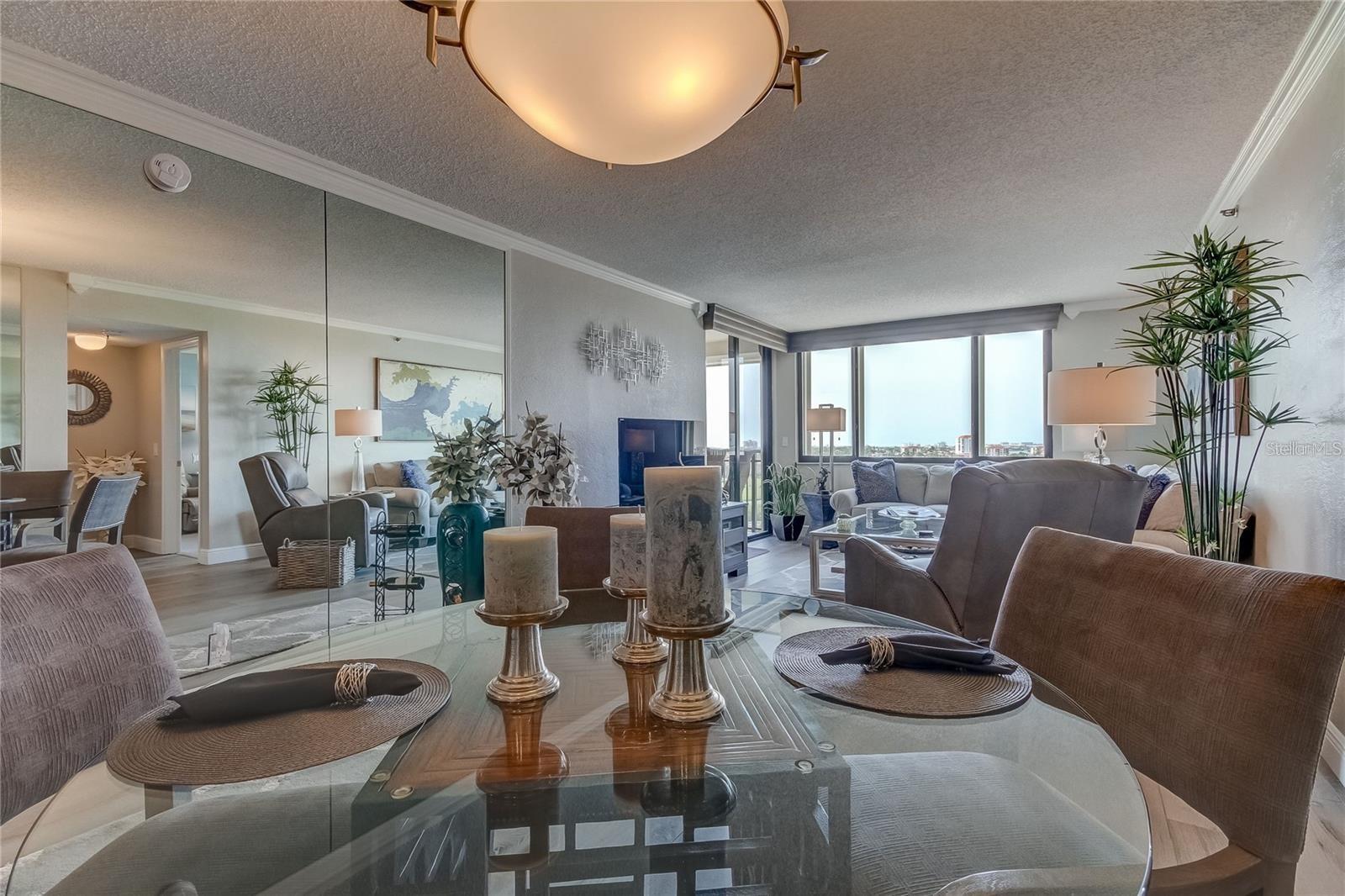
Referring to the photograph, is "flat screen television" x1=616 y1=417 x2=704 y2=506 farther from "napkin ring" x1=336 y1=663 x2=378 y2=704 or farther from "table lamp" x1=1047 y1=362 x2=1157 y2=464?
"napkin ring" x1=336 y1=663 x2=378 y2=704

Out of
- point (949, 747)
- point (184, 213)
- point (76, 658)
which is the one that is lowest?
point (949, 747)

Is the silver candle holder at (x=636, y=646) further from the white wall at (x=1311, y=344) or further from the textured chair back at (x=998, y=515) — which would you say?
the white wall at (x=1311, y=344)

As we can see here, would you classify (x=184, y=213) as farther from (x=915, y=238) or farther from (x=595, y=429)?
(x=915, y=238)

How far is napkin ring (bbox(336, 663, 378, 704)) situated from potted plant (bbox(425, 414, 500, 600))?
6.49ft

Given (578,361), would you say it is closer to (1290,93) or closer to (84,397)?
(84,397)

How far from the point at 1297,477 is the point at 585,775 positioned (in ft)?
9.46

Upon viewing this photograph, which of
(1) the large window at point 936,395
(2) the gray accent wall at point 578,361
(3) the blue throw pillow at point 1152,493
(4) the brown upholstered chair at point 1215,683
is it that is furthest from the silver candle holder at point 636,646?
(1) the large window at point 936,395

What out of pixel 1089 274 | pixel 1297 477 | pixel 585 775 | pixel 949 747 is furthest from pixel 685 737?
pixel 1089 274

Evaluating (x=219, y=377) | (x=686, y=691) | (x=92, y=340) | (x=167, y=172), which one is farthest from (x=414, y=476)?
(x=686, y=691)

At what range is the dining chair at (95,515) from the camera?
2002mm

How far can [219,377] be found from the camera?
2426 millimetres

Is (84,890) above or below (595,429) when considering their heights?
below

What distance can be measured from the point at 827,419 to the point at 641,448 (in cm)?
236

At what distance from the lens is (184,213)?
227 centimetres
